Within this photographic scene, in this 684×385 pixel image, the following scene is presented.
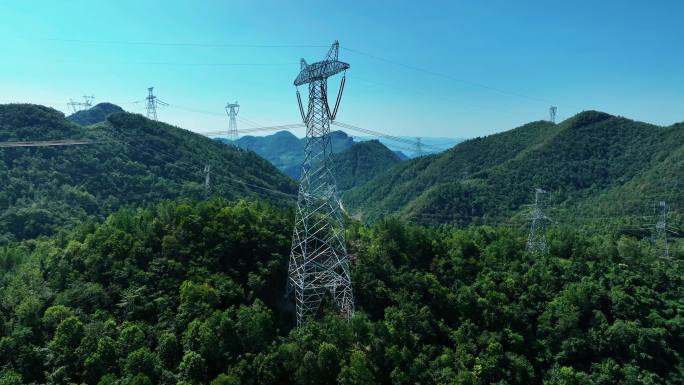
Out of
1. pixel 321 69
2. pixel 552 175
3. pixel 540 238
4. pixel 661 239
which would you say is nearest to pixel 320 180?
pixel 321 69

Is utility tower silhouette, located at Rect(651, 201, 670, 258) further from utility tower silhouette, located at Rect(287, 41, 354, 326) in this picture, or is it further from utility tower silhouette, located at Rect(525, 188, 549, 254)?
utility tower silhouette, located at Rect(287, 41, 354, 326)

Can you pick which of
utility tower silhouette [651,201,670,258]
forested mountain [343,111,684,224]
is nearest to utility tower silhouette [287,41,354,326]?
utility tower silhouette [651,201,670,258]

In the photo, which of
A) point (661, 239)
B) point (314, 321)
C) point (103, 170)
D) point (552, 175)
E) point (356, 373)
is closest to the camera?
point (356, 373)

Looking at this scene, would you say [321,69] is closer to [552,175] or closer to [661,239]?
[661,239]

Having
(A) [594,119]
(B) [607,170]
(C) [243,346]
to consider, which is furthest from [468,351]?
(A) [594,119]

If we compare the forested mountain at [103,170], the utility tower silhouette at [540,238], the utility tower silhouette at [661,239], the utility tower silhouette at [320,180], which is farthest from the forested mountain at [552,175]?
the utility tower silhouette at [320,180]

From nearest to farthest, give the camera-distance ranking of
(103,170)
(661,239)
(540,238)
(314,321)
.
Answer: (314,321) < (540,238) < (661,239) < (103,170)
